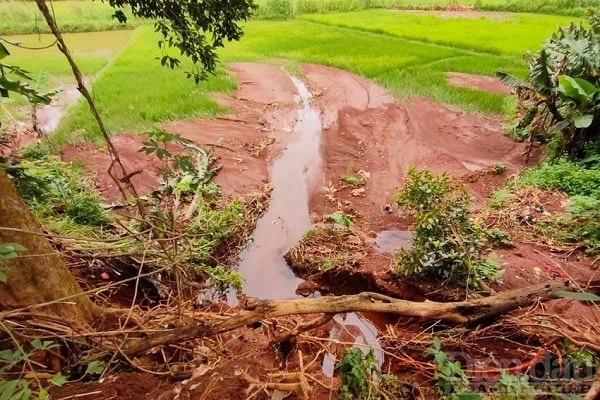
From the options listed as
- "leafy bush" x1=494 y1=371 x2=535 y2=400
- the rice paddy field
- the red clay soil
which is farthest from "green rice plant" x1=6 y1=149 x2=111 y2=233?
"leafy bush" x1=494 y1=371 x2=535 y2=400

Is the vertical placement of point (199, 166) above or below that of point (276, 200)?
above

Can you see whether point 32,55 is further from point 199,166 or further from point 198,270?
point 198,270

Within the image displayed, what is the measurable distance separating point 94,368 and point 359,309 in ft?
4.48

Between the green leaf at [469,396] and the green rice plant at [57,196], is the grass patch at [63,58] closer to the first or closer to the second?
the green rice plant at [57,196]

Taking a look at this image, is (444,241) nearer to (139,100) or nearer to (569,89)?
(569,89)

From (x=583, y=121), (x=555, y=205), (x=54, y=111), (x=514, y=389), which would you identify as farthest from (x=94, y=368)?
(x=54, y=111)

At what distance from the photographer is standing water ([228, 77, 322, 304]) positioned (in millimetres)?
4039

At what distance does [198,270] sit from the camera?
149 inches

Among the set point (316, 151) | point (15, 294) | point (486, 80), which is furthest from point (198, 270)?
point (486, 80)

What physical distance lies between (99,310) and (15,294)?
0.47 m

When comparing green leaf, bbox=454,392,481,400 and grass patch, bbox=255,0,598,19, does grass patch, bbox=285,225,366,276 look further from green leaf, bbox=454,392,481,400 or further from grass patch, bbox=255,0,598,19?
grass patch, bbox=255,0,598,19

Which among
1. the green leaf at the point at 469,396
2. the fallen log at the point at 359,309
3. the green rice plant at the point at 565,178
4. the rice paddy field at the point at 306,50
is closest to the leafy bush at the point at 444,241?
the fallen log at the point at 359,309

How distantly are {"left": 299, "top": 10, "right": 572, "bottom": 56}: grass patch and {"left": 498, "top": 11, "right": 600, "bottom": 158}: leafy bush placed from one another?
4760 mm

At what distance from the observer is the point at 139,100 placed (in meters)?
7.48
